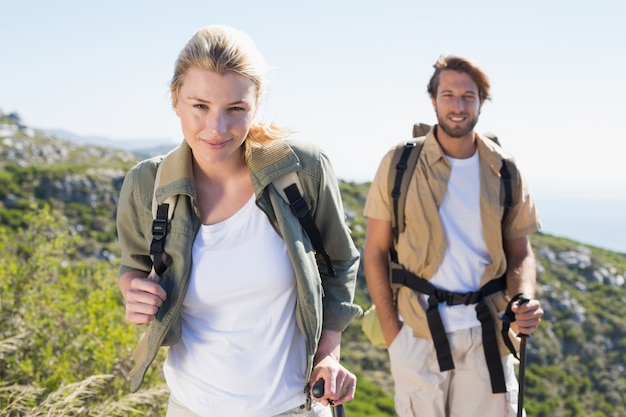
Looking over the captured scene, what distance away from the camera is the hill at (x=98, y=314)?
Result: 4.11 metres

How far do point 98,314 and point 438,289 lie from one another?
301cm

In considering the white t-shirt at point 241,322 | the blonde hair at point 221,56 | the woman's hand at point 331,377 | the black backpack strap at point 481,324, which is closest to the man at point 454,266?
the black backpack strap at point 481,324

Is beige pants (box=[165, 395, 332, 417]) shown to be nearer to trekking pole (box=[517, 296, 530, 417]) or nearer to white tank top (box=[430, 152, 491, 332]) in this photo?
trekking pole (box=[517, 296, 530, 417])

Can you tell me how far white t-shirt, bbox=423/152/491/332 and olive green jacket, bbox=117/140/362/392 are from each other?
1.39 meters

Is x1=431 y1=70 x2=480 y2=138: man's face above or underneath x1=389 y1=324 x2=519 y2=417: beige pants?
above

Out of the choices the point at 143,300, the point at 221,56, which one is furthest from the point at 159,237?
the point at 221,56

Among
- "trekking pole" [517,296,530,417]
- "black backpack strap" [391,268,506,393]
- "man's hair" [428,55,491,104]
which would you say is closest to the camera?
"trekking pole" [517,296,530,417]

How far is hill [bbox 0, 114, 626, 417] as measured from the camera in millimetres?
4105

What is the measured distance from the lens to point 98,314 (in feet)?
16.6

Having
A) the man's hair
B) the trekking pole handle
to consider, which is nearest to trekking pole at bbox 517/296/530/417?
the trekking pole handle

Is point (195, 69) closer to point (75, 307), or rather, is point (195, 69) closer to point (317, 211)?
point (317, 211)

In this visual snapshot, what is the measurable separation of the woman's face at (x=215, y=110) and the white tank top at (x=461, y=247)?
1849 mm

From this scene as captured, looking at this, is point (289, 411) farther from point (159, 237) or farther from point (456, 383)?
point (456, 383)

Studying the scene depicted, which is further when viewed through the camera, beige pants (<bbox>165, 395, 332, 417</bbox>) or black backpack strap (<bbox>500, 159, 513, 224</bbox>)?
black backpack strap (<bbox>500, 159, 513, 224</bbox>)
